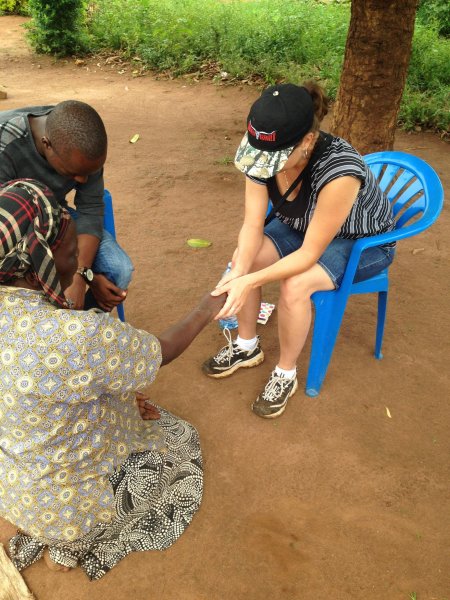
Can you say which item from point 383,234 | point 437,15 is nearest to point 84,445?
point 383,234

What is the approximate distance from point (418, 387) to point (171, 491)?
137cm

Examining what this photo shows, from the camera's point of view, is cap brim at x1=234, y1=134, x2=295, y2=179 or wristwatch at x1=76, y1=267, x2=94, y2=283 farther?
wristwatch at x1=76, y1=267, x2=94, y2=283

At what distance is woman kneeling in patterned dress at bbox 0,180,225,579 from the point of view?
140cm

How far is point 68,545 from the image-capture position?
1.85 metres

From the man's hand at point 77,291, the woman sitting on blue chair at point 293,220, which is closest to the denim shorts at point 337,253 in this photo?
the woman sitting on blue chair at point 293,220

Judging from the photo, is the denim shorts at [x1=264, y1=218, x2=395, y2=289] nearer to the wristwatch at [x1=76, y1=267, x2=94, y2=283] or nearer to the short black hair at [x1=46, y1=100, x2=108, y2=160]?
the wristwatch at [x1=76, y1=267, x2=94, y2=283]

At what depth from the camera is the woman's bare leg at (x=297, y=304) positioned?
234cm

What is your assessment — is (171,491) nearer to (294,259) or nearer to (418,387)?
(294,259)

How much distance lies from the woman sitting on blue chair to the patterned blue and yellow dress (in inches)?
23.7

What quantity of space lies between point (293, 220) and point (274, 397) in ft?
2.74

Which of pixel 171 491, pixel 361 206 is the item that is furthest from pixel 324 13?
pixel 171 491

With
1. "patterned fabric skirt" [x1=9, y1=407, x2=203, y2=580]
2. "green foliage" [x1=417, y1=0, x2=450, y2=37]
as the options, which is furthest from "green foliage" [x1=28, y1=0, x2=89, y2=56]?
"patterned fabric skirt" [x1=9, y1=407, x2=203, y2=580]

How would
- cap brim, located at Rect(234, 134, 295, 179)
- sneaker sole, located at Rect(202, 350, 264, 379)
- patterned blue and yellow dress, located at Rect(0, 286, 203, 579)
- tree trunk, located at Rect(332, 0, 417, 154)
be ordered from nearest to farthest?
patterned blue and yellow dress, located at Rect(0, 286, 203, 579)
cap brim, located at Rect(234, 134, 295, 179)
sneaker sole, located at Rect(202, 350, 264, 379)
tree trunk, located at Rect(332, 0, 417, 154)

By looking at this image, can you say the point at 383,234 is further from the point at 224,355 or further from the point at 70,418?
the point at 70,418
